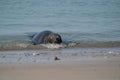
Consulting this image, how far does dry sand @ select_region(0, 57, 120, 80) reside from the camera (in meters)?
5.70

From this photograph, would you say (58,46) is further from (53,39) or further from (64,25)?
(64,25)

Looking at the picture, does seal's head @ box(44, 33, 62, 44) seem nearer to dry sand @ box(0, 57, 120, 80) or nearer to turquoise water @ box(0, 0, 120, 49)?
turquoise water @ box(0, 0, 120, 49)

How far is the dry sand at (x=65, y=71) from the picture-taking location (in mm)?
5699

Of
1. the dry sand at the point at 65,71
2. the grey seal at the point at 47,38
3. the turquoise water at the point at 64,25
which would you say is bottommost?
the turquoise water at the point at 64,25

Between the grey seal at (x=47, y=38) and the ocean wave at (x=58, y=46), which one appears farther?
the grey seal at (x=47, y=38)

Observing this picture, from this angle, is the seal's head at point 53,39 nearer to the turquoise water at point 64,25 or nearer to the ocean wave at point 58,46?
the ocean wave at point 58,46

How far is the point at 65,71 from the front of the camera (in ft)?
20.1

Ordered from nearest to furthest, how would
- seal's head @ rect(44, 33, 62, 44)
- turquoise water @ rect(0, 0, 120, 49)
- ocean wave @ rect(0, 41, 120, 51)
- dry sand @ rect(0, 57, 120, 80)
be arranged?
dry sand @ rect(0, 57, 120, 80) < ocean wave @ rect(0, 41, 120, 51) < seal's head @ rect(44, 33, 62, 44) < turquoise water @ rect(0, 0, 120, 49)

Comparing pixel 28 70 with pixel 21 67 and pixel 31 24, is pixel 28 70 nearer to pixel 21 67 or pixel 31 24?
pixel 21 67

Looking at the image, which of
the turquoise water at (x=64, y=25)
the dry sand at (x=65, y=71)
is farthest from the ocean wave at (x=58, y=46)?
the dry sand at (x=65, y=71)

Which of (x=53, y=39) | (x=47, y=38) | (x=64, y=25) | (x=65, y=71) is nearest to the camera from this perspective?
(x=65, y=71)

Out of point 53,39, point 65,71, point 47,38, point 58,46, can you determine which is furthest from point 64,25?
point 65,71

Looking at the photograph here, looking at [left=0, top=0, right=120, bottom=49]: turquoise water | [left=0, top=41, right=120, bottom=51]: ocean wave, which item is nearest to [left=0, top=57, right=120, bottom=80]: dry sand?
[left=0, top=41, right=120, bottom=51]: ocean wave

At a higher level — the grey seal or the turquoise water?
the grey seal
